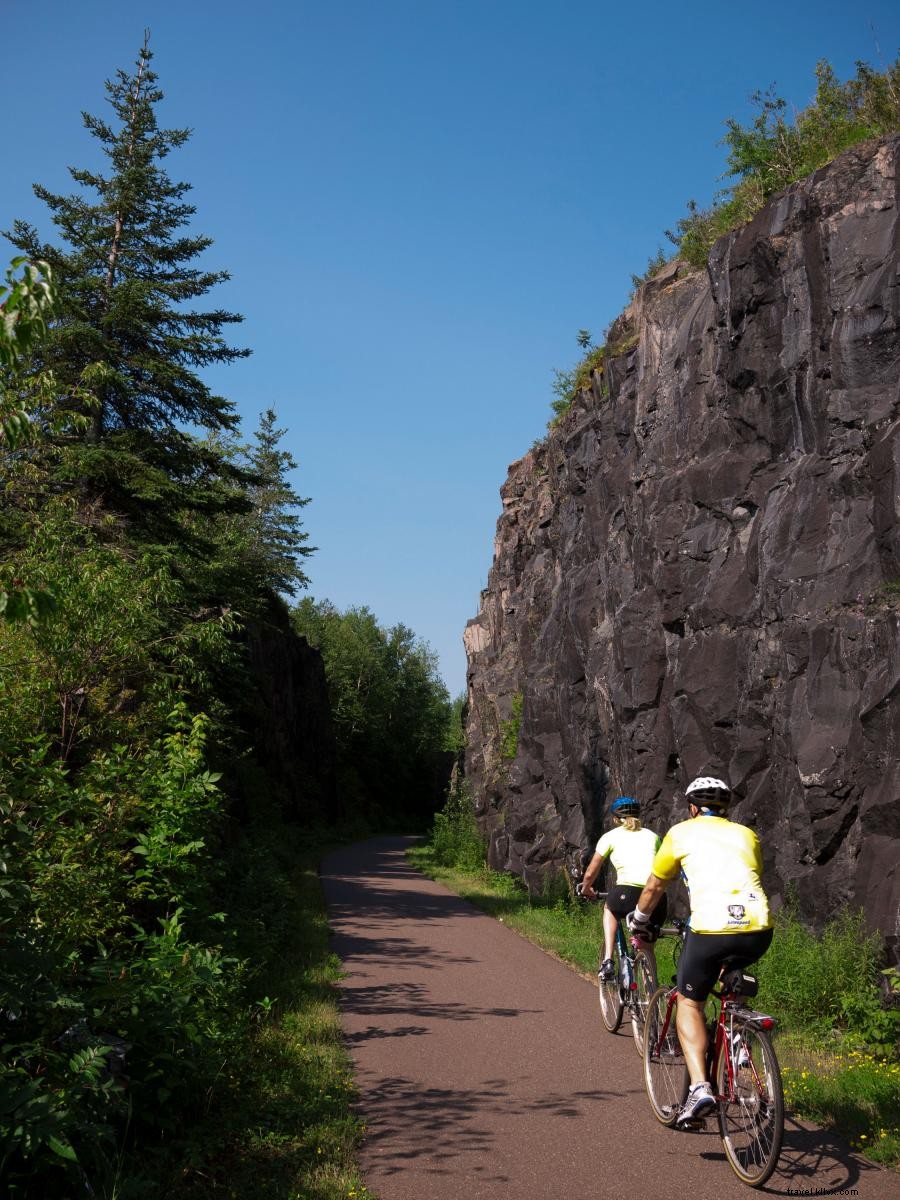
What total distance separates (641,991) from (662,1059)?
163cm

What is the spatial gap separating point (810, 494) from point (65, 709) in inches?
341

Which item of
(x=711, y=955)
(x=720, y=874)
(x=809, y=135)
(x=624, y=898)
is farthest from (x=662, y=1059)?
(x=809, y=135)

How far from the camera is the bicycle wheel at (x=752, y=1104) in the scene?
458 centimetres

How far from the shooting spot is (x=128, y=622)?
28.5 ft

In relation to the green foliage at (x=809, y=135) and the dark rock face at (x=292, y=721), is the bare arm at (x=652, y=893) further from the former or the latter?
the dark rock face at (x=292, y=721)

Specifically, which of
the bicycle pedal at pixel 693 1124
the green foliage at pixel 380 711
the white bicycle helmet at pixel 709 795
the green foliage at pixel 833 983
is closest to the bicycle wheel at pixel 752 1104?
the bicycle pedal at pixel 693 1124

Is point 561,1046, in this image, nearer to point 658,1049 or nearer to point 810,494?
point 658,1049

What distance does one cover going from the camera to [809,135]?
1402 centimetres

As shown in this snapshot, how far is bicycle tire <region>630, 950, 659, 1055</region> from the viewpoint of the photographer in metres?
7.18

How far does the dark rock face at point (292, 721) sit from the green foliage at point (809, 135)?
67.4 ft

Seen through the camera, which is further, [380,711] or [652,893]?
[380,711]

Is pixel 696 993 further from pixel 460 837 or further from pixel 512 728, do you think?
pixel 460 837

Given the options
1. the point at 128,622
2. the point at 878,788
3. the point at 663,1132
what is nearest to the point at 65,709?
the point at 128,622

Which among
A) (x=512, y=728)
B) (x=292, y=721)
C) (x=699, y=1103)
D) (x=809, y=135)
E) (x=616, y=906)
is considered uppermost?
(x=809, y=135)
